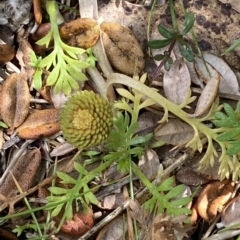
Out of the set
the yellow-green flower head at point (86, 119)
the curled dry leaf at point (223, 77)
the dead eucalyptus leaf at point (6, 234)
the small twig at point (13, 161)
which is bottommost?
the dead eucalyptus leaf at point (6, 234)

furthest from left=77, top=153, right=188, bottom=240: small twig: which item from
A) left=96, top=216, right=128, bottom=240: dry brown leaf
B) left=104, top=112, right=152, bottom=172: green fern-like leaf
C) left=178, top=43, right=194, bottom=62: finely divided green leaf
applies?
left=178, top=43, right=194, bottom=62: finely divided green leaf

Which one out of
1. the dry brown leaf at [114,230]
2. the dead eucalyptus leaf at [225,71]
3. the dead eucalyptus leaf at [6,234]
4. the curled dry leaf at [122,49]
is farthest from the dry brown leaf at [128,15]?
the dead eucalyptus leaf at [6,234]

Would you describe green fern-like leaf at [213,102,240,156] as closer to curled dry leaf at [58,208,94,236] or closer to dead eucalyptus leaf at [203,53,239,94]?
dead eucalyptus leaf at [203,53,239,94]

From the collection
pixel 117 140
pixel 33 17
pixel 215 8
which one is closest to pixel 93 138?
pixel 117 140

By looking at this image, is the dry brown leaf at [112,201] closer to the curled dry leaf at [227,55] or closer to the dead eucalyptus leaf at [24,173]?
the dead eucalyptus leaf at [24,173]

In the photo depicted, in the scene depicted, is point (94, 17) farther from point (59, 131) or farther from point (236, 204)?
point (236, 204)

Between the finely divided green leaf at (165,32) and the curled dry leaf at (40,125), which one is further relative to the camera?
the curled dry leaf at (40,125)

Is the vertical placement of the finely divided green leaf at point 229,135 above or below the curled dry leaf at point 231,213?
above
